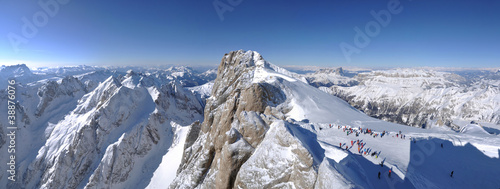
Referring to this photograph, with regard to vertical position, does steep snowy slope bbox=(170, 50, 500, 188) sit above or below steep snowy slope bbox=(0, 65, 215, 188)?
above

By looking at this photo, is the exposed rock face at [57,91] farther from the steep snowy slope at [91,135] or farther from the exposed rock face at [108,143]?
the exposed rock face at [108,143]

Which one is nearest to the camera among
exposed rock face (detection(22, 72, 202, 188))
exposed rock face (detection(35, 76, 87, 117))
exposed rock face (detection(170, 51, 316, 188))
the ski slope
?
exposed rock face (detection(170, 51, 316, 188))

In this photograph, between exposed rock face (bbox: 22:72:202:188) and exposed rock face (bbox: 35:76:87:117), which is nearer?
exposed rock face (bbox: 22:72:202:188)

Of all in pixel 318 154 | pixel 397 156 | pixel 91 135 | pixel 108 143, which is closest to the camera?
pixel 318 154

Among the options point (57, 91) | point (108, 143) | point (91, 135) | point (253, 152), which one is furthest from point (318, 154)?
point (57, 91)

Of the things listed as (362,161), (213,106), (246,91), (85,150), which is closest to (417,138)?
(362,161)

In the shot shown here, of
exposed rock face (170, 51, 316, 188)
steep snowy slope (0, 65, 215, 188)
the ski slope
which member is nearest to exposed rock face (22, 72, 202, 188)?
steep snowy slope (0, 65, 215, 188)

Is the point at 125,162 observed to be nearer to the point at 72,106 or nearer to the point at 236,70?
the point at 236,70

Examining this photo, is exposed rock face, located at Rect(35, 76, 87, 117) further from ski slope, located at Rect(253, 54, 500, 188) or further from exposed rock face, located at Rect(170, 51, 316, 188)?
ski slope, located at Rect(253, 54, 500, 188)

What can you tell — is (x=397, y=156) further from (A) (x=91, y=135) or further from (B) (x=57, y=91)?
(B) (x=57, y=91)
